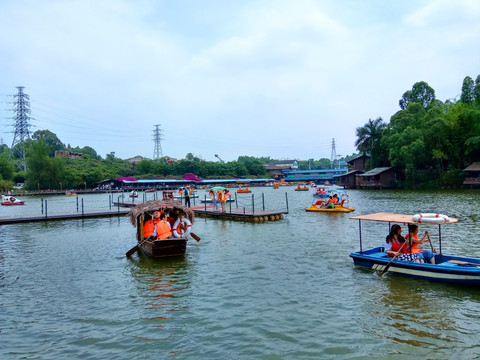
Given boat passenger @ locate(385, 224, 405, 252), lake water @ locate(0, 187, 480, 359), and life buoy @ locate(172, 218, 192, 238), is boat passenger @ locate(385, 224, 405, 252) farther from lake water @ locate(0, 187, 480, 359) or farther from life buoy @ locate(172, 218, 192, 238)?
life buoy @ locate(172, 218, 192, 238)

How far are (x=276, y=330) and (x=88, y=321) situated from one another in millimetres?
4881

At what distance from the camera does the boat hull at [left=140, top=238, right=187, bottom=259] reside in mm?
16141

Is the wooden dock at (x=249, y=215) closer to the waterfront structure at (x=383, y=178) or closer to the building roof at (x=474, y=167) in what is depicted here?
the building roof at (x=474, y=167)

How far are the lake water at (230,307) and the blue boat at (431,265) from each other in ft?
0.97

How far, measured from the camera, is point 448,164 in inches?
2628

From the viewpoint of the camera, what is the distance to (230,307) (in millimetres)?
10469

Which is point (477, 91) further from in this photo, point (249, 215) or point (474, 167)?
point (249, 215)

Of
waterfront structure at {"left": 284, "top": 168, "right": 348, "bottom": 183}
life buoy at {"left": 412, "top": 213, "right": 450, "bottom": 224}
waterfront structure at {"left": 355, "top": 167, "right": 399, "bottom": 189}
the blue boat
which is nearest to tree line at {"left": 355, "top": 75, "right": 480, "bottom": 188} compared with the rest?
waterfront structure at {"left": 355, "top": 167, "right": 399, "bottom": 189}

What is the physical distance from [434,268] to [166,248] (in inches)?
407

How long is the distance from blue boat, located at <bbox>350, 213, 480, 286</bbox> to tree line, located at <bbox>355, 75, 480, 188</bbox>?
179 feet

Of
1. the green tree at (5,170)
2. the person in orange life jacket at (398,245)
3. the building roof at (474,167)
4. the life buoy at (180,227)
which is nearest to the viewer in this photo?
the person in orange life jacket at (398,245)

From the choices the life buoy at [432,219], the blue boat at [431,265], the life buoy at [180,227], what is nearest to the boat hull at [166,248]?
the life buoy at [180,227]

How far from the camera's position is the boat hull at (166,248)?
16.1m

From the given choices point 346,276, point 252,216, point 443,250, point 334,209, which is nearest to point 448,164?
point 334,209
